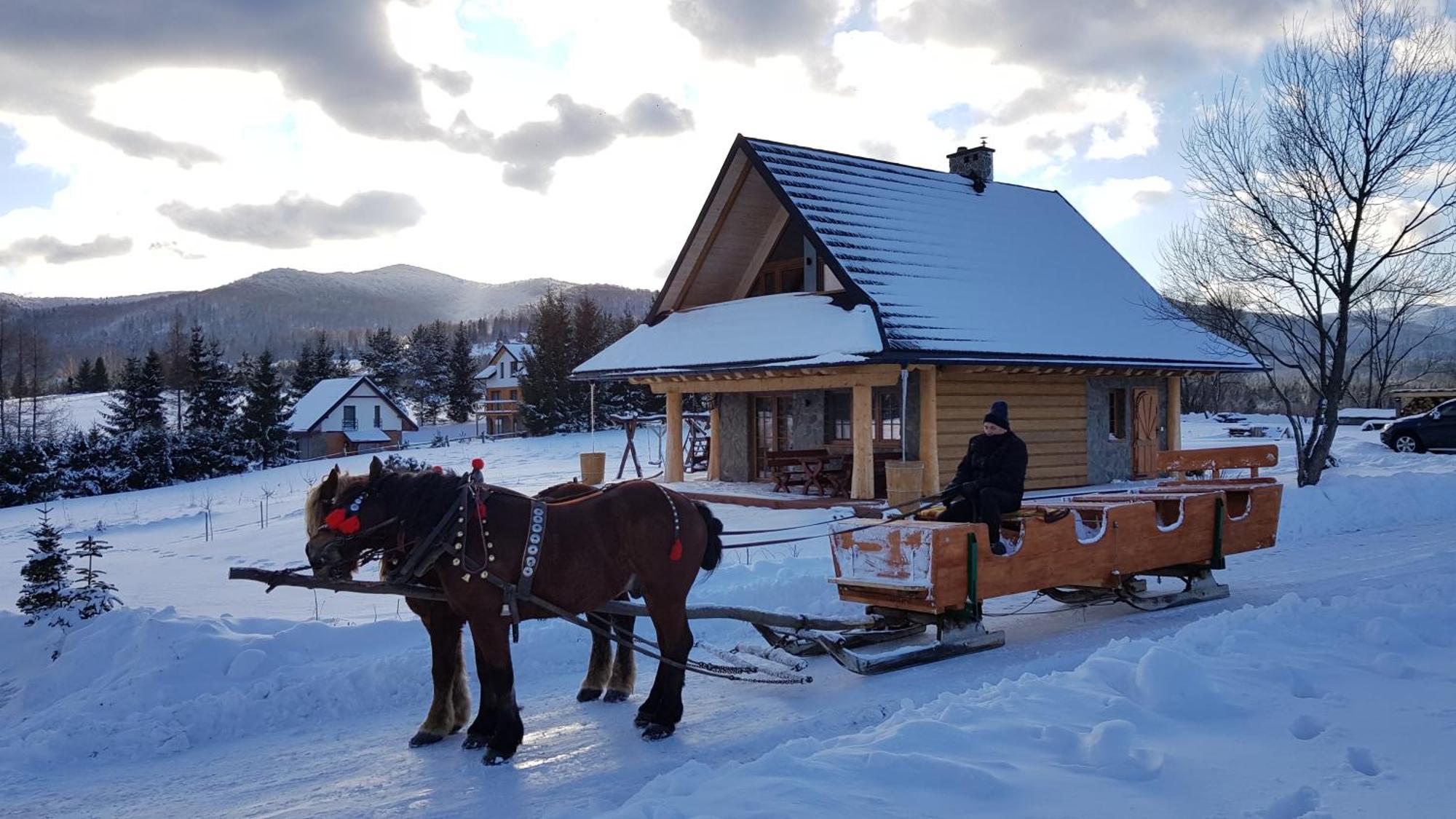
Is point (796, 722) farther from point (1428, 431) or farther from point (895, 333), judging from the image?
point (1428, 431)

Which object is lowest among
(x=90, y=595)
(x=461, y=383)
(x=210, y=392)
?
(x=90, y=595)

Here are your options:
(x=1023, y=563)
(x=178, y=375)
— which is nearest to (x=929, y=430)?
(x=1023, y=563)

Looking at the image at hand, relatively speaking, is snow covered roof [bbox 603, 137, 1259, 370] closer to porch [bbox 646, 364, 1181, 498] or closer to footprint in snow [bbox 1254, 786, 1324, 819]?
porch [bbox 646, 364, 1181, 498]

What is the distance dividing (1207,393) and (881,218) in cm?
5296

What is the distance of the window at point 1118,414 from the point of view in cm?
2045

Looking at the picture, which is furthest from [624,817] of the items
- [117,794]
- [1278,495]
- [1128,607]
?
[1278,495]

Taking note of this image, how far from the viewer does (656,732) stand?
5805 millimetres

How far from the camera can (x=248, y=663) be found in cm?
684

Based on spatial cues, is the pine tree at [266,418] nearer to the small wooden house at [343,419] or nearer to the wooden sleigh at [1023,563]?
the small wooden house at [343,419]

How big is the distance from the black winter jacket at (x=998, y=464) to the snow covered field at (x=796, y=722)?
1.32 m

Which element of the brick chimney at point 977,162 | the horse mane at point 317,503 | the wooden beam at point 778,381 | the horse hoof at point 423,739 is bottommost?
the horse hoof at point 423,739

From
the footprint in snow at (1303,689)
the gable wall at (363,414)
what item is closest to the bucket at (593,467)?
the footprint in snow at (1303,689)

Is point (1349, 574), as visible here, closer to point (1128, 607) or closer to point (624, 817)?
point (1128, 607)

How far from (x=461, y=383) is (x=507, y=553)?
2588 inches
